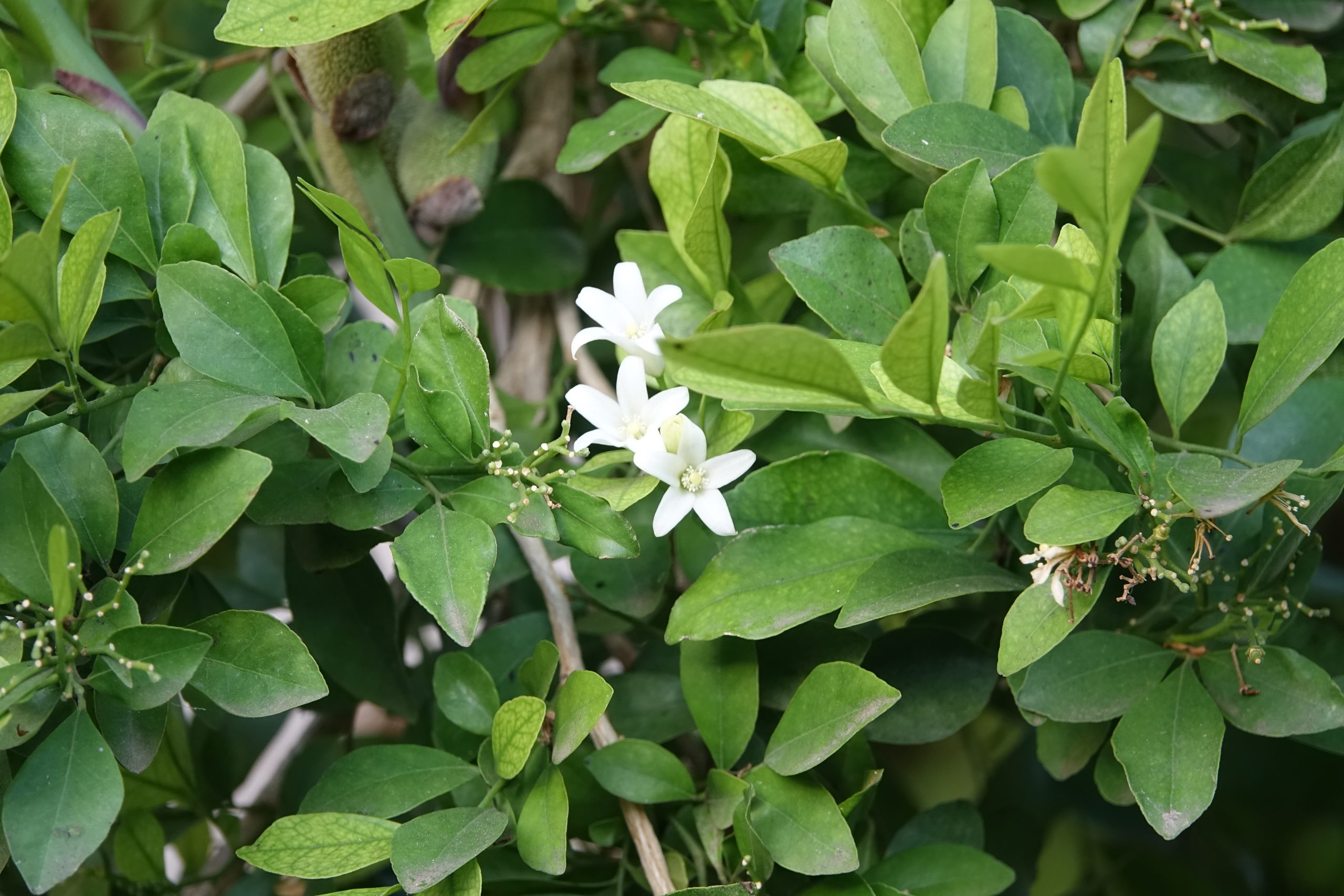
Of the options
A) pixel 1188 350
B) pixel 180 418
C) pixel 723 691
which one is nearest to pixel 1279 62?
pixel 1188 350

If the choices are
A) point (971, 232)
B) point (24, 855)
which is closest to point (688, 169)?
point (971, 232)

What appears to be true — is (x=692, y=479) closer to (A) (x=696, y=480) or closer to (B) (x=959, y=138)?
(A) (x=696, y=480)

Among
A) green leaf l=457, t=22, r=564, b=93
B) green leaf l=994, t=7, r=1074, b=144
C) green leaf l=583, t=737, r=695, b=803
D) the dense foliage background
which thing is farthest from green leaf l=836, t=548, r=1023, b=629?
green leaf l=457, t=22, r=564, b=93

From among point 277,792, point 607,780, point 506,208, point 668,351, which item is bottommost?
point 277,792

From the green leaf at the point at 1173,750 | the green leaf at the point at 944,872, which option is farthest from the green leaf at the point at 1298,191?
the green leaf at the point at 944,872

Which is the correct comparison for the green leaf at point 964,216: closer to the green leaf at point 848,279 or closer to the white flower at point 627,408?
the green leaf at point 848,279

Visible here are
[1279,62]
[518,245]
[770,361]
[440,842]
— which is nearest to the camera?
[770,361]

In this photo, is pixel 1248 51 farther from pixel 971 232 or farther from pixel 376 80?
pixel 376 80
